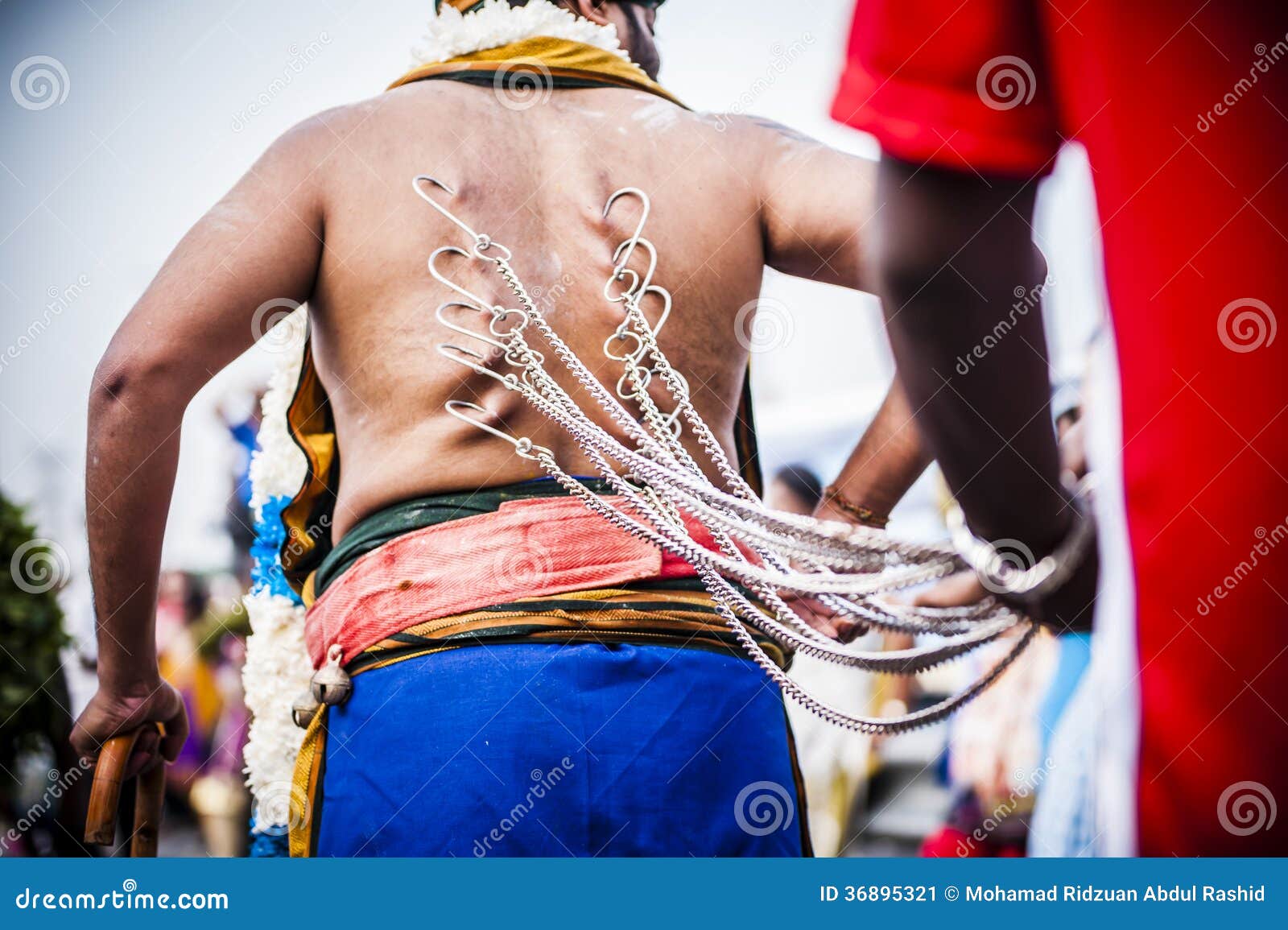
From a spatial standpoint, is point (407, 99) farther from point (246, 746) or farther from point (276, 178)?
point (246, 746)

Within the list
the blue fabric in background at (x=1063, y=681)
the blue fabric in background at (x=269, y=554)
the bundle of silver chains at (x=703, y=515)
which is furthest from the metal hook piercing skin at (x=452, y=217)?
the blue fabric in background at (x=1063, y=681)

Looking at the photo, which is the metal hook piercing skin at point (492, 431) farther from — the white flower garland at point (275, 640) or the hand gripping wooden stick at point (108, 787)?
the hand gripping wooden stick at point (108, 787)

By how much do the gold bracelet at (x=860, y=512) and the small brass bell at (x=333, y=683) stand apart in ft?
2.43

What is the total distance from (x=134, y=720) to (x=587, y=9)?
45.2 inches

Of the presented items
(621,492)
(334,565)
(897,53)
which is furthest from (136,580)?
(897,53)

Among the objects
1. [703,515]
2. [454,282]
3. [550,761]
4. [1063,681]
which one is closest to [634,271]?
[454,282]

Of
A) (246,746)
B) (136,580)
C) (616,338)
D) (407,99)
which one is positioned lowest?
(246,746)

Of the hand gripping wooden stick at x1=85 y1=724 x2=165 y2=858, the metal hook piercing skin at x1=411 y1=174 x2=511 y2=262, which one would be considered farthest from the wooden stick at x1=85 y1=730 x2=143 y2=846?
the metal hook piercing skin at x1=411 y1=174 x2=511 y2=262

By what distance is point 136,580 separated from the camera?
1493mm

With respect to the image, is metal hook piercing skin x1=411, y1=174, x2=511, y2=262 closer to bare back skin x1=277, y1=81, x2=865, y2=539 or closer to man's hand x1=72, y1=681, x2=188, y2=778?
bare back skin x1=277, y1=81, x2=865, y2=539

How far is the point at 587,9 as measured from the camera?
1676 millimetres

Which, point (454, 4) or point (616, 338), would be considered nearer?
point (616, 338)

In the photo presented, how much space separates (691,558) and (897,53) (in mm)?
599

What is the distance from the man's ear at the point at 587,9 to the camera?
5.49 feet
